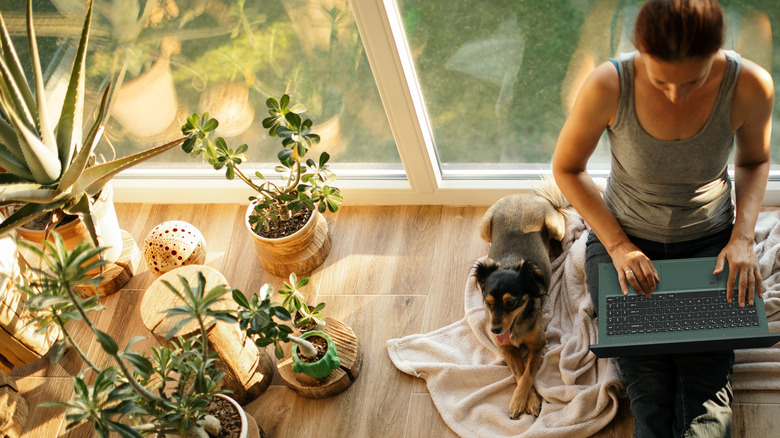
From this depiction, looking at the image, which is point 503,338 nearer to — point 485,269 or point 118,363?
point 485,269

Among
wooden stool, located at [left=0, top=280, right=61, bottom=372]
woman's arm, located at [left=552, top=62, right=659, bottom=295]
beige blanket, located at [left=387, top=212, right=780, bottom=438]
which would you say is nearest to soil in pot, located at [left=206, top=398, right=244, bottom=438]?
beige blanket, located at [left=387, top=212, right=780, bottom=438]

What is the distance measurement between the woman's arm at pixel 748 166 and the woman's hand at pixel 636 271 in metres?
0.17

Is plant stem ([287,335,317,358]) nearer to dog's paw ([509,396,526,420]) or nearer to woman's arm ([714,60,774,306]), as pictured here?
dog's paw ([509,396,526,420])

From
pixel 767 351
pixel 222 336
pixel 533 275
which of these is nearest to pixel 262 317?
pixel 222 336

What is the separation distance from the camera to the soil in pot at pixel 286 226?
264 cm

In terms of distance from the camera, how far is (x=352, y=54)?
8.05 ft

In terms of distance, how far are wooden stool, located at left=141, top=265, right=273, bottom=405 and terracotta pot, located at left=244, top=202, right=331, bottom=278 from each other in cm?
34

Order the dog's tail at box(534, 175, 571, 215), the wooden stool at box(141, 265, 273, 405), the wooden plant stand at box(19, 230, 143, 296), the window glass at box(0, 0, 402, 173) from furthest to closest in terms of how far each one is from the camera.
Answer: the wooden plant stand at box(19, 230, 143, 296) → the dog's tail at box(534, 175, 571, 215) → the window glass at box(0, 0, 402, 173) → the wooden stool at box(141, 265, 273, 405)

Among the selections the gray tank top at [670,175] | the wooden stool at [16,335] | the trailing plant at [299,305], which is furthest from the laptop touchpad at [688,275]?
the wooden stool at [16,335]

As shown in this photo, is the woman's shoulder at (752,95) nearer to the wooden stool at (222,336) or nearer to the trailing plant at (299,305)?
the trailing plant at (299,305)

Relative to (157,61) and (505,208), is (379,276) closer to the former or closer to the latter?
(505,208)

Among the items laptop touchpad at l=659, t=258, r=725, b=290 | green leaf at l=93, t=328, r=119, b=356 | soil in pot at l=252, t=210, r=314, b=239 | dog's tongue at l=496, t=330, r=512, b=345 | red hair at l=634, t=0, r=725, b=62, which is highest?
red hair at l=634, t=0, r=725, b=62

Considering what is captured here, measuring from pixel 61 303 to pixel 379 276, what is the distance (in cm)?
134

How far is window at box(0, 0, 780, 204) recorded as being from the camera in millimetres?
2256
